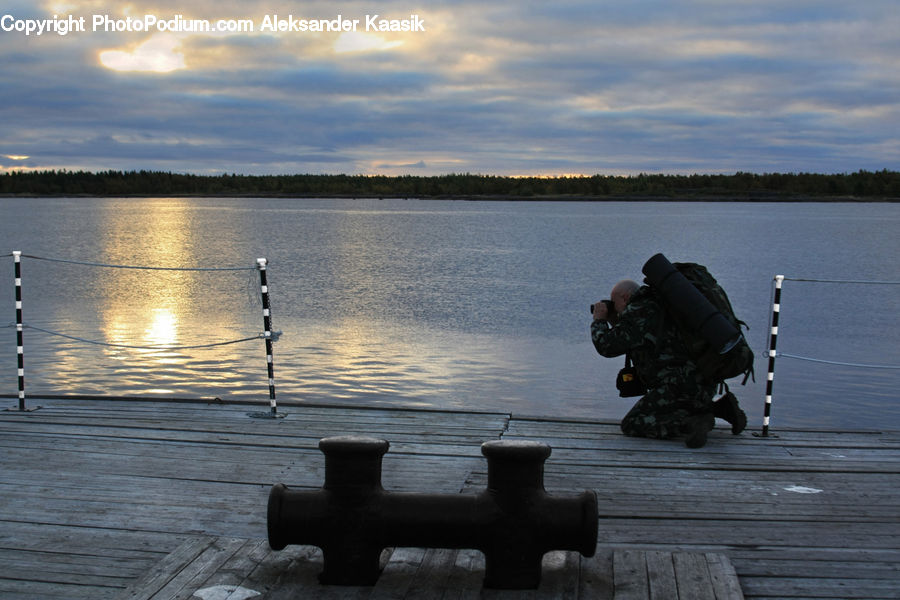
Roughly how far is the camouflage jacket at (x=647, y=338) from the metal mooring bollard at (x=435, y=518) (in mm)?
2557

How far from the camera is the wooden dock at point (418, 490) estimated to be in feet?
12.5

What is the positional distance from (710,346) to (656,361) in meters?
0.40

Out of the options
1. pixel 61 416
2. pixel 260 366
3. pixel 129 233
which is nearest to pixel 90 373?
pixel 260 366

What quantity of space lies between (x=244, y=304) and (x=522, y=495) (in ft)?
68.0

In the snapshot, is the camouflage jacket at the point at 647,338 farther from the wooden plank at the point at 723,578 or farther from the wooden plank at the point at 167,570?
the wooden plank at the point at 167,570

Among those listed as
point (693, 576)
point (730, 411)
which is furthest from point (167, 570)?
point (730, 411)

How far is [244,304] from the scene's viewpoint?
23625 mm

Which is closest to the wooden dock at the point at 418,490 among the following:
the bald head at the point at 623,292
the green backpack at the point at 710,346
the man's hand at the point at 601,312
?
the green backpack at the point at 710,346

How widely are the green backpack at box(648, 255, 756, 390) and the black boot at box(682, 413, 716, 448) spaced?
0.30 m

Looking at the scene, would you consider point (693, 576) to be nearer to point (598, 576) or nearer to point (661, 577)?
point (661, 577)

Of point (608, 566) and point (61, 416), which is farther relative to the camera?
point (61, 416)

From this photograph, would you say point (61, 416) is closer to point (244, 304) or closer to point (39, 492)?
point (39, 492)

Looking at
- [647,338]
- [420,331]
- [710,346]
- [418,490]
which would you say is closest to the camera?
[418,490]

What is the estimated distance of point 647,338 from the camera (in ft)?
20.5
